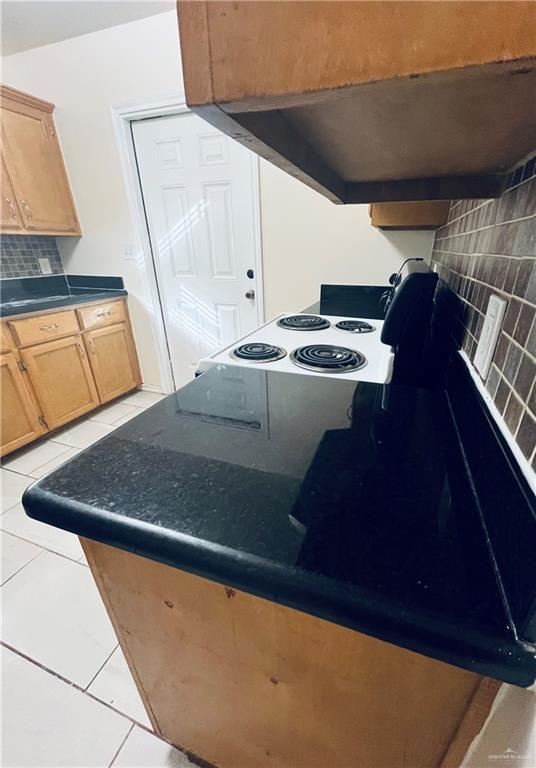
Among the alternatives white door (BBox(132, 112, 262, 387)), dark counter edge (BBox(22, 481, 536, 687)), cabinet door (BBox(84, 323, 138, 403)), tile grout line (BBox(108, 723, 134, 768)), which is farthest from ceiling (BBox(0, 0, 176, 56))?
tile grout line (BBox(108, 723, 134, 768))

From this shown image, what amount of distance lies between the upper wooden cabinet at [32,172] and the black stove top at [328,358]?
243 centimetres

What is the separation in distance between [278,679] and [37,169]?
3273 mm

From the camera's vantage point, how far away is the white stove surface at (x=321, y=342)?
3.19ft

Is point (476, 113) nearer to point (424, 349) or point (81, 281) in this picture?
point (424, 349)

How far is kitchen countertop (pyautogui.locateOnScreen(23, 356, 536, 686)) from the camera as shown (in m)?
0.33

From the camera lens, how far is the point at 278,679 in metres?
0.53

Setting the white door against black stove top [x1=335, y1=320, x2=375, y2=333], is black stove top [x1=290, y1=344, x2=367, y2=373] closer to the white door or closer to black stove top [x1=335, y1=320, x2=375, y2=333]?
black stove top [x1=335, y1=320, x2=375, y2=333]

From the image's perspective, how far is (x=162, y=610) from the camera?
57 centimetres

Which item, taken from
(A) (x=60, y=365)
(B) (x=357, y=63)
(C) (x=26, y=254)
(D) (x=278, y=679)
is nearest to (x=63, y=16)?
(C) (x=26, y=254)

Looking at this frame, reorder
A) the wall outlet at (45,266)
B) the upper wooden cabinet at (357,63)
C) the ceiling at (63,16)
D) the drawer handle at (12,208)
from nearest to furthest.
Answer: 1. the upper wooden cabinet at (357,63)
2. the ceiling at (63,16)
3. the drawer handle at (12,208)
4. the wall outlet at (45,266)

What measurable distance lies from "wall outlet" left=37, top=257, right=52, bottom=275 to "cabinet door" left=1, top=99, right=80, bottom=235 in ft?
1.09

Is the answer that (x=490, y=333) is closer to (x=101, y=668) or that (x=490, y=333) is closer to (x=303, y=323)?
(x=303, y=323)

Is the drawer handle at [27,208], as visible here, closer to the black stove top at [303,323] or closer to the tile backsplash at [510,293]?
the black stove top at [303,323]

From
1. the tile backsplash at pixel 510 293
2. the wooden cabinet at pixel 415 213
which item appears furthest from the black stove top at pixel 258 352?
the wooden cabinet at pixel 415 213
